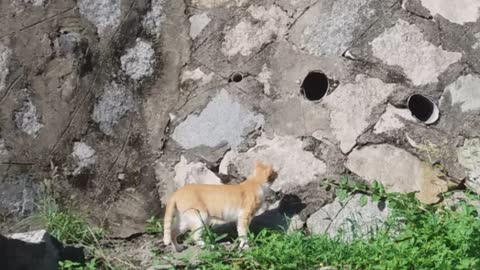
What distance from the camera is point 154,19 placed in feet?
19.1

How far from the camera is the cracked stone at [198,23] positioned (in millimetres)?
5754

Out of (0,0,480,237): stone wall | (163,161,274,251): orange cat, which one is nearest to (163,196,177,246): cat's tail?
(163,161,274,251): orange cat

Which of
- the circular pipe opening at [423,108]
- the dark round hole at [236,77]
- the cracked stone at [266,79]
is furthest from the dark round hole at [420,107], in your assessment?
the dark round hole at [236,77]

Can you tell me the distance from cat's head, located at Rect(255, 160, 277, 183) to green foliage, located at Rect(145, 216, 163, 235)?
66 cm

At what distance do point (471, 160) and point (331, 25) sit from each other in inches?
40.6

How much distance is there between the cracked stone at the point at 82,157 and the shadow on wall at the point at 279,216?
2.95 ft

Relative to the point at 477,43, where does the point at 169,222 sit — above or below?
below

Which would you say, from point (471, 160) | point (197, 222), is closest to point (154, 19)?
point (197, 222)

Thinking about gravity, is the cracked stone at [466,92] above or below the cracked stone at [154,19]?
below

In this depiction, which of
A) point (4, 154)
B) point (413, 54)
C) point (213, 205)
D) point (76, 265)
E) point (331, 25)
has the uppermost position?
point (331, 25)

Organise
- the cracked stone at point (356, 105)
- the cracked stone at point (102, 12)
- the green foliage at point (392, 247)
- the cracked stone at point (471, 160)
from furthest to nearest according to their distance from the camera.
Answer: the cracked stone at point (102, 12) < the cracked stone at point (356, 105) < the cracked stone at point (471, 160) < the green foliage at point (392, 247)

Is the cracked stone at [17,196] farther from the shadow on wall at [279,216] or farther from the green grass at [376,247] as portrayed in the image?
the shadow on wall at [279,216]

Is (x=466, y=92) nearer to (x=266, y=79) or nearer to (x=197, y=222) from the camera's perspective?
(x=266, y=79)

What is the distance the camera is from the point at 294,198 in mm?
5551
